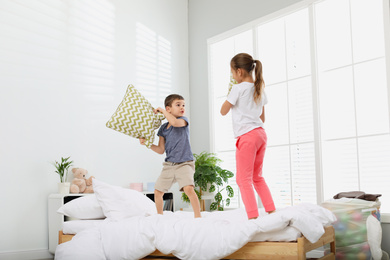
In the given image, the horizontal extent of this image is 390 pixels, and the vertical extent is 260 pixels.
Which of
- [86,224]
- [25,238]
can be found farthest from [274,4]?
[25,238]

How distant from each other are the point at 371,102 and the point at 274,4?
1.42 meters

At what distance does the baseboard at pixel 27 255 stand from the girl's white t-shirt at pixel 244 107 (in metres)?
2.01

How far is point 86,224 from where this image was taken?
2.78 metres

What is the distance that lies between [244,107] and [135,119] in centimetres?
82

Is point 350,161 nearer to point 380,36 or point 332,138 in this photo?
point 332,138

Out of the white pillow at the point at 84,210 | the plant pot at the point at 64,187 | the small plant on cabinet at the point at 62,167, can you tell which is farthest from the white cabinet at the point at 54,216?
the white pillow at the point at 84,210

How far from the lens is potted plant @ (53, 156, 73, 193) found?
3.43 meters

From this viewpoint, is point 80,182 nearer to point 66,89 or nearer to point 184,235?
point 66,89

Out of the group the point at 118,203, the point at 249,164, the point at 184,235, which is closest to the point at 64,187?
the point at 118,203

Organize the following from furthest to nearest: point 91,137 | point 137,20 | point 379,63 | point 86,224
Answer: point 137,20 → point 91,137 → point 379,63 → point 86,224

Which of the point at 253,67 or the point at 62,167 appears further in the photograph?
the point at 62,167

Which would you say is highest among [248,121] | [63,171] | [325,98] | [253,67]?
[253,67]

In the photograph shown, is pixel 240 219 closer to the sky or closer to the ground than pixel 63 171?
closer to the ground

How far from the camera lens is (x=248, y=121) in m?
2.51
